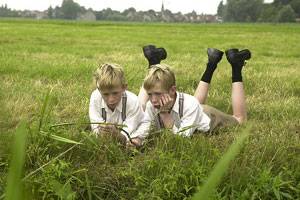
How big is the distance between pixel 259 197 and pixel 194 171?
34 centimetres

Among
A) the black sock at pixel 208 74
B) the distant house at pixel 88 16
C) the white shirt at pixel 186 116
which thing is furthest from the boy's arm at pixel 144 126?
the distant house at pixel 88 16

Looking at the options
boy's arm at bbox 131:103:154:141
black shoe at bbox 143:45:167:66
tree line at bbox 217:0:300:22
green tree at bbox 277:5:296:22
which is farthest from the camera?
tree line at bbox 217:0:300:22

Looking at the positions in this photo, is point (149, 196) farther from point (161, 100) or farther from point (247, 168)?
point (161, 100)

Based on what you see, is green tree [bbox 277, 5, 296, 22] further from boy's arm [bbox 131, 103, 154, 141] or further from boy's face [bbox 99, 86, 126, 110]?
boy's face [bbox 99, 86, 126, 110]

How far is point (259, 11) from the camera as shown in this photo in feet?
316

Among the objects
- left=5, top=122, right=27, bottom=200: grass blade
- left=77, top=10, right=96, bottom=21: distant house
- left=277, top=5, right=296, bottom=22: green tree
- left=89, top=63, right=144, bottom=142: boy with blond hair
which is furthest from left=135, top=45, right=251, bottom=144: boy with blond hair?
left=77, top=10, right=96, bottom=21: distant house

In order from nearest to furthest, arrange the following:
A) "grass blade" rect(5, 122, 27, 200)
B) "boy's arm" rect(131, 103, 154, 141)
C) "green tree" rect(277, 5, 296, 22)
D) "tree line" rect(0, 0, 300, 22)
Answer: "grass blade" rect(5, 122, 27, 200) < "boy's arm" rect(131, 103, 154, 141) < "green tree" rect(277, 5, 296, 22) < "tree line" rect(0, 0, 300, 22)

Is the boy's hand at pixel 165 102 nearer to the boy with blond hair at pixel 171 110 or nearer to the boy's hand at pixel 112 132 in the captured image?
the boy with blond hair at pixel 171 110

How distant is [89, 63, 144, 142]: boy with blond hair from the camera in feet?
12.4

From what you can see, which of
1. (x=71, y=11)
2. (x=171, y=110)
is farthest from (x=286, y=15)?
(x=171, y=110)

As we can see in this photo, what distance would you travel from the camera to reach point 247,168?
2.46m

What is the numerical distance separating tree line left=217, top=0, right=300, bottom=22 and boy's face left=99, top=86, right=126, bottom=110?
3213 inches

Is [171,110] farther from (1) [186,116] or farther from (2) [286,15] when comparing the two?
(2) [286,15]

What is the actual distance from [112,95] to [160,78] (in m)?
0.41
